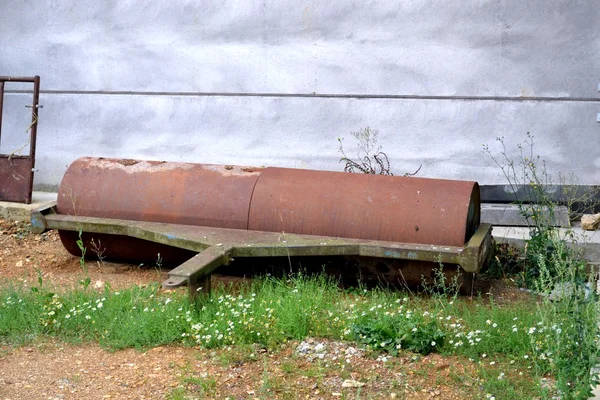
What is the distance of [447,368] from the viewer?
420 cm

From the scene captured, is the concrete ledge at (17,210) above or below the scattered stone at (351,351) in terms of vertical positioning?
above

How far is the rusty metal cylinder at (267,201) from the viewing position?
18.1ft

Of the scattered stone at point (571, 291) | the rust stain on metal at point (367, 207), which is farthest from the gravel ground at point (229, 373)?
the rust stain on metal at point (367, 207)

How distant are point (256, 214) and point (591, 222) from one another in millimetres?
2824

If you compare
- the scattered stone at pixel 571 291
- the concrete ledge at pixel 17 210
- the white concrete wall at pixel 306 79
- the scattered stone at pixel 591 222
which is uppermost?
the white concrete wall at pixel 306 79

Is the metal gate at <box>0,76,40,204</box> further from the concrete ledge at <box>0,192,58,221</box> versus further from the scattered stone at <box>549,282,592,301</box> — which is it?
the scattered stone at <box>549,282,592,301</box>

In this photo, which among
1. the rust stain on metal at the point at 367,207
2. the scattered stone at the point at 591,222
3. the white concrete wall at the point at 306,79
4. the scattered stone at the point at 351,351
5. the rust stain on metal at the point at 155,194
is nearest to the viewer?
the scattered stone at the point at 351,351

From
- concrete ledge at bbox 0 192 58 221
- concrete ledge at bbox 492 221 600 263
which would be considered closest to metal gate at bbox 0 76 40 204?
concrete ledge at bbox 0 192 58 221

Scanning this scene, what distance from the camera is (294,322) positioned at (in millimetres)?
4621

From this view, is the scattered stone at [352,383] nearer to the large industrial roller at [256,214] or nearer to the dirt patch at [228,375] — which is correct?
the dirt patch at [228,375]

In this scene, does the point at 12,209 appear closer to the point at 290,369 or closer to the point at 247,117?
the point at 247,117

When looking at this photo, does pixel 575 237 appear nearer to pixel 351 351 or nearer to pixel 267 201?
pixel 267 201

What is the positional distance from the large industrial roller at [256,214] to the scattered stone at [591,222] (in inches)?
51.2

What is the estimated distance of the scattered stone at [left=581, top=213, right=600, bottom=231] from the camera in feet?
21.7
